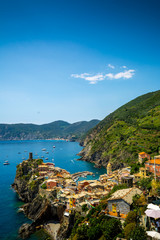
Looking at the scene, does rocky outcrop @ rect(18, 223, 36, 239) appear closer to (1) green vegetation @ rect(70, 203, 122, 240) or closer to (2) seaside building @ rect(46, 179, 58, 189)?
(2) seaside building @ rect(46, 179, 58, 189)

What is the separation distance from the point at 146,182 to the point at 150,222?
50.3 ft

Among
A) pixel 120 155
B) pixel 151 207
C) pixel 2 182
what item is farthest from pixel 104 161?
pixel 151 207

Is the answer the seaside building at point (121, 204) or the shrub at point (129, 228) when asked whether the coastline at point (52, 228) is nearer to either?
the seaside building at point (121, 204)

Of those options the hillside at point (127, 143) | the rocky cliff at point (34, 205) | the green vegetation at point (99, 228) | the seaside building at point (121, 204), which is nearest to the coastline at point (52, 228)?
the rocky cliff at point (34, 205)

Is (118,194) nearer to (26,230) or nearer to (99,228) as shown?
(99,228)

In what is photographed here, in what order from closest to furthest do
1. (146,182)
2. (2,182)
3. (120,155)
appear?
(146,182) < (2,182) < (120,155)

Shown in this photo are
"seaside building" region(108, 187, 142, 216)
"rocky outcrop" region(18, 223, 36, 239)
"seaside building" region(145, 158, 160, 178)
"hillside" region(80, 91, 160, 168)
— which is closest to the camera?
"seaside building" region(108, 187, 142, 216)

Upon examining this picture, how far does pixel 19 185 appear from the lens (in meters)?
56.7

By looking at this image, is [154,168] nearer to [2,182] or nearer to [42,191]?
[42,191]

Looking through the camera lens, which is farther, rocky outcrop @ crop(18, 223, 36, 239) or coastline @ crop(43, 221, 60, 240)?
rocky outcrop @ crop(18, 223, 36, 239)

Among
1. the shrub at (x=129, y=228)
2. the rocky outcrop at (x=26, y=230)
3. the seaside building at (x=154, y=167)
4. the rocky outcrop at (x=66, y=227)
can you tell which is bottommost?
the rocky outcrop at (x=26, y=230)

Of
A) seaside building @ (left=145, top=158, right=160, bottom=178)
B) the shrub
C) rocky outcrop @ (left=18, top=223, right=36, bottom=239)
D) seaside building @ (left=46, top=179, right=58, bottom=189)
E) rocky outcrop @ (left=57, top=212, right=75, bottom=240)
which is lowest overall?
rocky outcrop @ (left=18, top=223, right=36, bottom=239)

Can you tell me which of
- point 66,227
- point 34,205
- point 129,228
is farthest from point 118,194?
point 34,205

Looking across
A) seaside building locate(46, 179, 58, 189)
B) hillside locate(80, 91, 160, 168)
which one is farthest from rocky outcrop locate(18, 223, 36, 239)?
hillside locate(80, 91, 160, 168)
